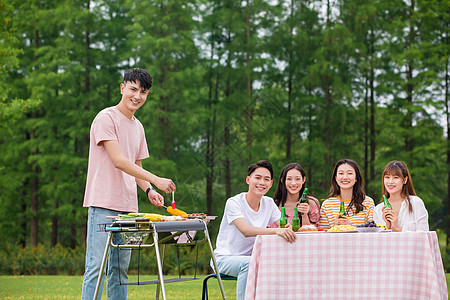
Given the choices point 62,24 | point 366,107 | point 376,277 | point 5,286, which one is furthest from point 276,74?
point 376,277

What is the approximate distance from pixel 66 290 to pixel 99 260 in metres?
4.91

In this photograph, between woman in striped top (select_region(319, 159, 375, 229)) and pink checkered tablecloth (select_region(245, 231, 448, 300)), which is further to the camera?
woman in striped top (select_region(319, 159, 375, 229))

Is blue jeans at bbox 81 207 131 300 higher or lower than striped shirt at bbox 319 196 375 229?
lower

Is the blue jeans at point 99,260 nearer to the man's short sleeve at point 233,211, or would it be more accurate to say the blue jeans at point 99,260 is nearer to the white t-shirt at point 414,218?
the man's short sleeve at point 233,211

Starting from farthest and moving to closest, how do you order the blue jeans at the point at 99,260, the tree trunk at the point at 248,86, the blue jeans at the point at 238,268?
the tree trunk at the point at 248,86, the blue jeans at the point at 238,268, the blue jeans at the point at 99,260

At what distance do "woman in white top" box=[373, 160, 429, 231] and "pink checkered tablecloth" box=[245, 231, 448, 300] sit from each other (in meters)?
0.96

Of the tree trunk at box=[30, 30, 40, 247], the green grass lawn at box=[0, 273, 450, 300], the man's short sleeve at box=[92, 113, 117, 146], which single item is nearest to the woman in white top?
the man's short sleeve at box=[92, 113, 117, 146]

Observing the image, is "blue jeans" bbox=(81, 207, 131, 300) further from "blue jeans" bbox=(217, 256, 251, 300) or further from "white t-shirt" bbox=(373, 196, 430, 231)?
"white t-shirt" bbox=(373, 196, 430, 231)

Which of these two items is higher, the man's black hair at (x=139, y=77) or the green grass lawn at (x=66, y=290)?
the man's black hair at (x=139, y=77)

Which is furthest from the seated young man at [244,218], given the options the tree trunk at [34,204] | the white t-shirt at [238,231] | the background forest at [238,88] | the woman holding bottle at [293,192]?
the tree trunk at [34,204]

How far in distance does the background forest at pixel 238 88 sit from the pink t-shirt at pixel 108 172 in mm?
10345

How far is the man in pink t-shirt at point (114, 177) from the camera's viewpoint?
3.67 m

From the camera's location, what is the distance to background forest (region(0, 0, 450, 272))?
49.2ft

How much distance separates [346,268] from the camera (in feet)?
11.3
